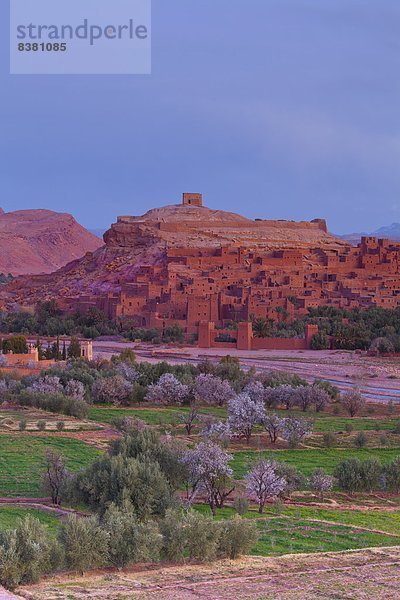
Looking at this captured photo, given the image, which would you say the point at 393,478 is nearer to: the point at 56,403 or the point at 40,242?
the point at 56,403

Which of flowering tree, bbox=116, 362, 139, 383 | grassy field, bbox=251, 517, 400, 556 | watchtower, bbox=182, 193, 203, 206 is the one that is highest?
watchtower, bbox=182, 193, 203, 206

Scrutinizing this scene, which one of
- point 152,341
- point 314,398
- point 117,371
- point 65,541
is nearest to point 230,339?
point 152,341

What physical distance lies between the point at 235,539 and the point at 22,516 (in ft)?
13.6

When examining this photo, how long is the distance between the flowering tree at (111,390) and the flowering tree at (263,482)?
49.0 feet

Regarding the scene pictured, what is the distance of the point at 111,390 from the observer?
3222 centimetres

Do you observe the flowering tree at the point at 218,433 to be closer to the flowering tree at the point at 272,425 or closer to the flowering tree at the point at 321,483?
the flowering tree at the point at 272,425

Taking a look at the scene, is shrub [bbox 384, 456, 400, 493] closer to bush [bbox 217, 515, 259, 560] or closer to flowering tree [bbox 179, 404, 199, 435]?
bush [bbox 217, 515, 259, 560]

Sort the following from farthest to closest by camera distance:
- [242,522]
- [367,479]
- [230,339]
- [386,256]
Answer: [386,256]
[230,339]
[367,479]
[242,522]

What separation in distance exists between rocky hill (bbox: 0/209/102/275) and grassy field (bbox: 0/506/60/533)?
94562 millimetres

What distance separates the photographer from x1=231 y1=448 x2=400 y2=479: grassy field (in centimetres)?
2117

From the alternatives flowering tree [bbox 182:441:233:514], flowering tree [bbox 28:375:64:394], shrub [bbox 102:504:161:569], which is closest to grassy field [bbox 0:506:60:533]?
shrub [bbox 102:504:161:569]

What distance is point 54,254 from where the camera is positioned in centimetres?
12350

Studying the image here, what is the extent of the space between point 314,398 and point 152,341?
65.3ft

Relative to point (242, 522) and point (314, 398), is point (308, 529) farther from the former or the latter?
point (314, 398)
